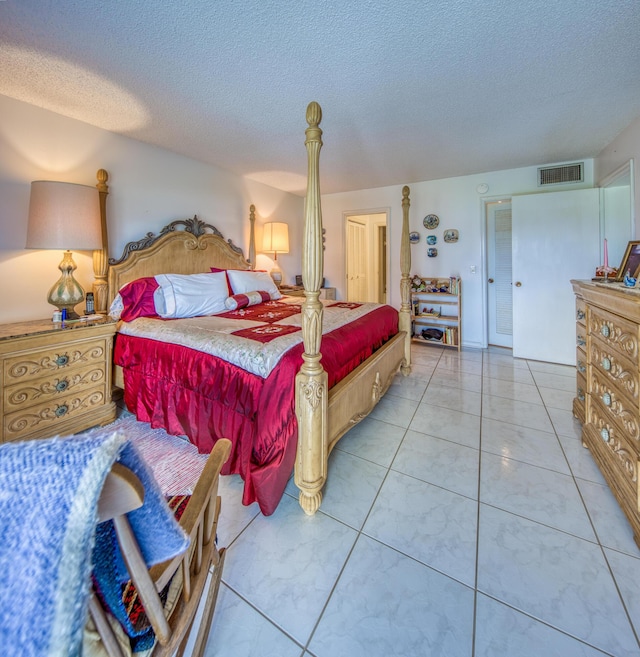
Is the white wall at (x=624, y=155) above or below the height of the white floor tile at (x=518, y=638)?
above

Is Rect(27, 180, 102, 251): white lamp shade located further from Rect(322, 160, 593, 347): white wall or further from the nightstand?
Rect(322, 160, 593, 347): white wall

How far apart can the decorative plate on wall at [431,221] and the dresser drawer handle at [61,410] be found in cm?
449

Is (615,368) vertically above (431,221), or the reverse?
(431,221)

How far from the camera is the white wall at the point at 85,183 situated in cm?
222

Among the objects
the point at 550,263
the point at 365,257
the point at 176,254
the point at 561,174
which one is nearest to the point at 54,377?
the point at 176,254

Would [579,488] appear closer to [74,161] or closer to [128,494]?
[128,494]

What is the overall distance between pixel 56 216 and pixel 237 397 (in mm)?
1808

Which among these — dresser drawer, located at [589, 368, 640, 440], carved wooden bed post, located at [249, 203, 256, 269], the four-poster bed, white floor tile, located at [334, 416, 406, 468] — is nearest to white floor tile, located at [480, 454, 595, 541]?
dresser drawer, located at [589, 368, 640, 440]

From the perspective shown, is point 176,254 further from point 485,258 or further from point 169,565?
point 485,258

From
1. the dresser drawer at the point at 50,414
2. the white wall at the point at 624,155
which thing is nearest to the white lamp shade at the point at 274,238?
the dresser drawer at the point at 50,414

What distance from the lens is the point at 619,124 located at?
2660 mm

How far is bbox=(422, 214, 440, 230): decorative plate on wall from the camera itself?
436 cm

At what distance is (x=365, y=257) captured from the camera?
6066 millimetres

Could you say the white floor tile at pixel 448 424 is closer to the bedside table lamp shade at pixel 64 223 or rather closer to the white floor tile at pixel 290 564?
the white floor tile at pixel 290 564
